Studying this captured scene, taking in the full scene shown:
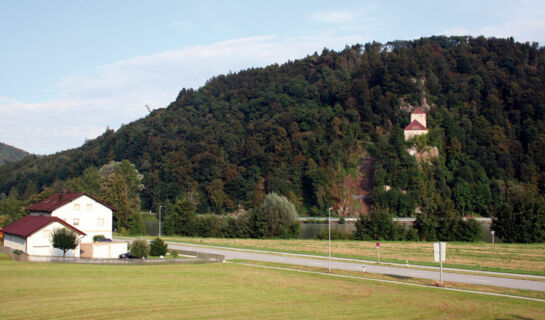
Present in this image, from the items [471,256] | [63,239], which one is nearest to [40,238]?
[63,239]

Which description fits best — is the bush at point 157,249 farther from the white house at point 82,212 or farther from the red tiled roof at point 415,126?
the red tiled roof at point 415,126

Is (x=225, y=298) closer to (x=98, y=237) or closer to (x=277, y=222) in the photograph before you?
(x=98, y=237)

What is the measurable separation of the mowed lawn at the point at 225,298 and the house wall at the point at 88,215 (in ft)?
81.5

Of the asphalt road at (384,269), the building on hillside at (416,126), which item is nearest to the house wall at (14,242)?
the asphalt road at (384,269)

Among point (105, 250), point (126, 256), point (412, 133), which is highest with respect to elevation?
point (412, 133)

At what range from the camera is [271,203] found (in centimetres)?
8656

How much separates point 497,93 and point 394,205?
226ft

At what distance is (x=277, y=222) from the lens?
85250 mm

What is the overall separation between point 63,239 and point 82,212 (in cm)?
1455

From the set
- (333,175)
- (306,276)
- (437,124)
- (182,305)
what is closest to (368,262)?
(306,276)

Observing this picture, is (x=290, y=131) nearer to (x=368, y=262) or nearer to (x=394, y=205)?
(x=394, y=205)

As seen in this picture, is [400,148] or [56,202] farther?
[400,148]

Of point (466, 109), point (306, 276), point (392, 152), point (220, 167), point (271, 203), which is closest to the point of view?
point (306, 276)

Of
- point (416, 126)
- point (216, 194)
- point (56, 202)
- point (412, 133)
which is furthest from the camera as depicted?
point (216, 194)
